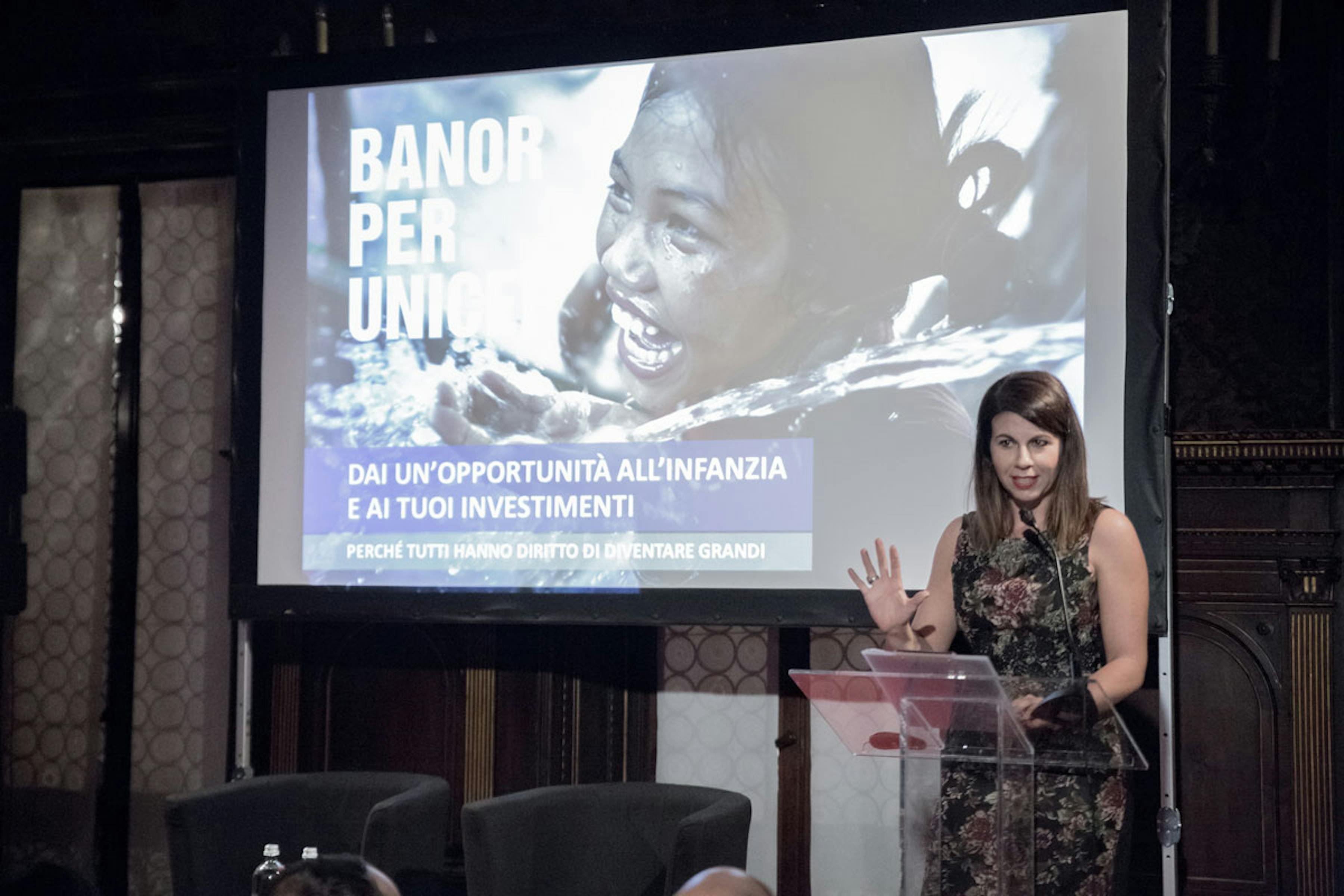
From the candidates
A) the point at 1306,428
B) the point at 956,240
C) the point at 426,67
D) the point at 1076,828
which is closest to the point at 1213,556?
the point at 1306,428

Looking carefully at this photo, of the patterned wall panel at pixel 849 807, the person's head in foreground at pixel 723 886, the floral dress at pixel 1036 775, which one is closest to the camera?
the person's head in foreground at pixel 723 886

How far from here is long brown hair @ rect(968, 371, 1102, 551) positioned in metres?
2.71

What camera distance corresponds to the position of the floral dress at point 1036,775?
238cm

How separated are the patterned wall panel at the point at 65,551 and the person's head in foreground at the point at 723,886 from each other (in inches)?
137

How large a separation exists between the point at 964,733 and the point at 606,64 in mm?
2459

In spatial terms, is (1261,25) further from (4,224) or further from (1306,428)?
(4,224)

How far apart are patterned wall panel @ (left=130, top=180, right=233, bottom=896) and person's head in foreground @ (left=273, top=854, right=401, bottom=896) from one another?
2.85m

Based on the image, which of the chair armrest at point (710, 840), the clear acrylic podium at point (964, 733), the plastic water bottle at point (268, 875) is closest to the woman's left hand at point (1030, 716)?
the clear acrylic podium at point (964, 733)

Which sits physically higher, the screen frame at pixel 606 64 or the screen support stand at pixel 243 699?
the screen frame at pixel 606 64

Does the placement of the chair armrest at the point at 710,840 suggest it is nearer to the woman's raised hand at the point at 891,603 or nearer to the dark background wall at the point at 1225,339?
the woman's raised hand at the point at 891,603

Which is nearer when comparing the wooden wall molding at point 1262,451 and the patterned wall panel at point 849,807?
the wooden wall molding at point 1262,451

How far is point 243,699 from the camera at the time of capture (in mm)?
4133

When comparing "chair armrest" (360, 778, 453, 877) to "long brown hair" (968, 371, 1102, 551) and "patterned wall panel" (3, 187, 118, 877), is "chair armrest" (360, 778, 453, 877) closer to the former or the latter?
"long brown hair" (968, 371, 1102, 551)

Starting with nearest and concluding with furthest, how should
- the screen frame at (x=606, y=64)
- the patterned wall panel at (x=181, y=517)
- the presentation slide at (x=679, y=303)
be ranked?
the screen frame at (x=606, y=64) < the presentation slide at (x=679, y=303) < the patterned wall panel at (x=181, y=517)
